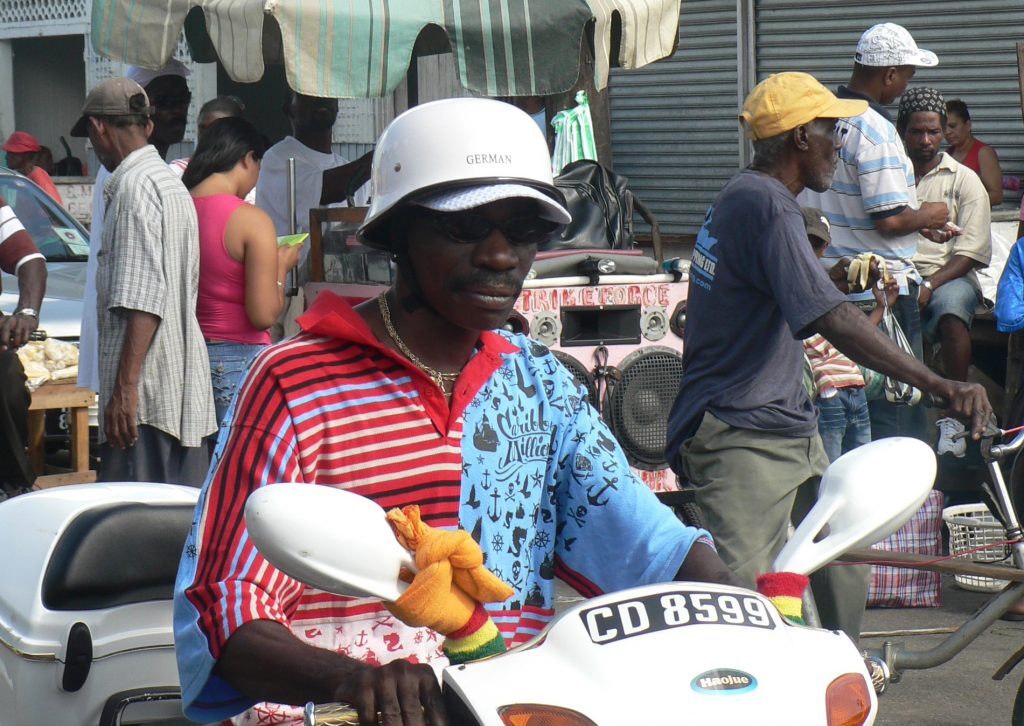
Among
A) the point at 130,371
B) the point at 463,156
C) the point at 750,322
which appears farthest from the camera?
the point at 130,371

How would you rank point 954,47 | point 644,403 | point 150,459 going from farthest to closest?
1. point 954,47
2. point 644,403
3. point 150,459

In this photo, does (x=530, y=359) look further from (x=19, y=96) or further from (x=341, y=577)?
(x=19, y=96)

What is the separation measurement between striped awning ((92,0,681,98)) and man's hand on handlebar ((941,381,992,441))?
3.51 metres

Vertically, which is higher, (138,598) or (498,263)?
(498,263)

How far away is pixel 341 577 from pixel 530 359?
0.84 meters

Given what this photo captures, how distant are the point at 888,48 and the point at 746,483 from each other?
11.3ft

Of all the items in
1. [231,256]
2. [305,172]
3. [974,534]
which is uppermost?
[305,172]

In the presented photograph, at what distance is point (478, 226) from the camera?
203 centimetres

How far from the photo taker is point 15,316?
5.59 meters

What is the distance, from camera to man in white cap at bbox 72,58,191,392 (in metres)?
5.53

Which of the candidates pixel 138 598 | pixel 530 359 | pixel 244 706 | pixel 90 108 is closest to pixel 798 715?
pixel 244 706

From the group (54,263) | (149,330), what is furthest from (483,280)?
(54,263)

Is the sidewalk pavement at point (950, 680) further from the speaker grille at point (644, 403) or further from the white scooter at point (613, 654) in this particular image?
the white scooter at point (613, 654)

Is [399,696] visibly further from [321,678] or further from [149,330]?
[149,330]
